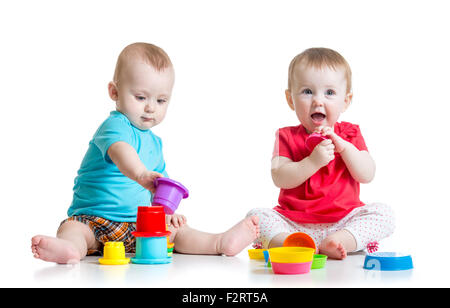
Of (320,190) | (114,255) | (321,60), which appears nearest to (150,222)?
(114,255)

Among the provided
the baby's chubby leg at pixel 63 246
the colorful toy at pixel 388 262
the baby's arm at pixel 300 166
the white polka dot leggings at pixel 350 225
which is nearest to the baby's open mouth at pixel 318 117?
the baby's arm at pixel 300 166

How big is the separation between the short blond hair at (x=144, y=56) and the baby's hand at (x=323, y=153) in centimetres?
52

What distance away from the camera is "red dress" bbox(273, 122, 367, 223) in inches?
78.0

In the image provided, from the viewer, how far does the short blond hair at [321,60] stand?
1985mm

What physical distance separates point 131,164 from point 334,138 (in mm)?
627

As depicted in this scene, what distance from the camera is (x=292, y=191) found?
2.03 m

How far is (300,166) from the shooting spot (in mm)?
1943

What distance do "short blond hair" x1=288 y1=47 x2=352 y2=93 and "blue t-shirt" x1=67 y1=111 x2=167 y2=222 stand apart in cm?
53

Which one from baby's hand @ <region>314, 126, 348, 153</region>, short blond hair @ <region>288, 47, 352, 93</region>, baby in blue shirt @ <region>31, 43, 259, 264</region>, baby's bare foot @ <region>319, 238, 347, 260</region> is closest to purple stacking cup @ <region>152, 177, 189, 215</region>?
baby in blue shirt @ <region>31, 43, 259, 264</region>

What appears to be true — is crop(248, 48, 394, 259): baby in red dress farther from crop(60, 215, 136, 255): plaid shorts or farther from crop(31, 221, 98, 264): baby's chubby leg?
crop(31, 221, 98, 264): baby's chubby leg

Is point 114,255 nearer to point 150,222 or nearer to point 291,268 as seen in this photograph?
point 150,222
